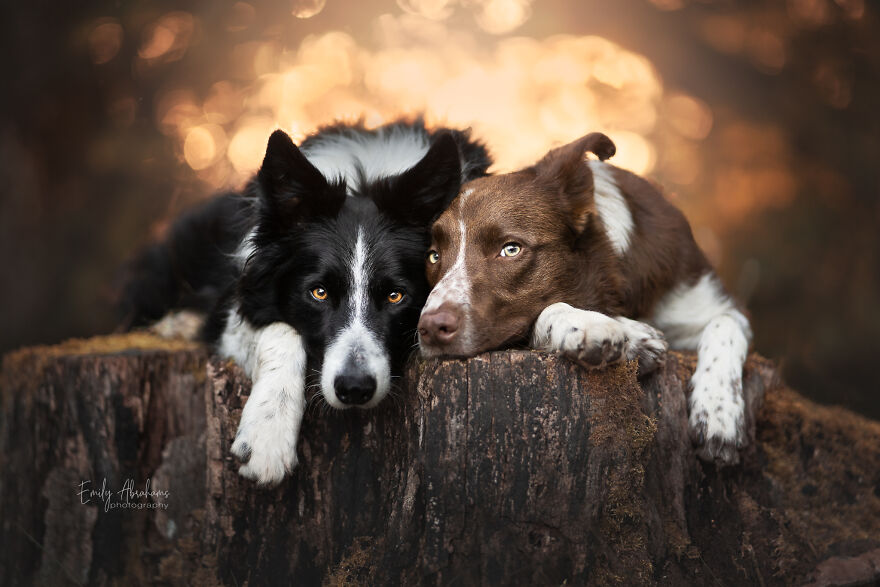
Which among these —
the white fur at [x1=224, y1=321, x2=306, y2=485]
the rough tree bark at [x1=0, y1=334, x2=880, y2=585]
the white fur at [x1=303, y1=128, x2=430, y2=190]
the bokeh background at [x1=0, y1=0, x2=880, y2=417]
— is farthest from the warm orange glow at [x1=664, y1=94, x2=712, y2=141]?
the white fur at [x1=224, y1=321, x2=306, y2=485]

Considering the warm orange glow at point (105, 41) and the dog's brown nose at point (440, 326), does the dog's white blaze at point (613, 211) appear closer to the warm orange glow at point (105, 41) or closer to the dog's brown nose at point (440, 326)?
the dog's brown nose at point (440, 326)

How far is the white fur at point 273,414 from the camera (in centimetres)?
316

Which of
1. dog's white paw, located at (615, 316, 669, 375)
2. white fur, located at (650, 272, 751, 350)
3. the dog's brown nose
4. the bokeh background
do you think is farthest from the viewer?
the bokeh background

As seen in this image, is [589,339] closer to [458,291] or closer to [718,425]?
[458,291]

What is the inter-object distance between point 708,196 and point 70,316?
25.6 feet

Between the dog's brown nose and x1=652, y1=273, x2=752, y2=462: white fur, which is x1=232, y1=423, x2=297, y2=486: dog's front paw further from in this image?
x1=652, y1=273, x2=752, y2=462: white fur

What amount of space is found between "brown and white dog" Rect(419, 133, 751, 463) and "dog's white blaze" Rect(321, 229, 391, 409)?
0.25 meters

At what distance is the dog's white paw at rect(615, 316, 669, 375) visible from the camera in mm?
3205

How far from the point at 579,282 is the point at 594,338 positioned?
66 centimetres

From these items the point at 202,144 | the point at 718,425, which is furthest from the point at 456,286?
the point at 202,144

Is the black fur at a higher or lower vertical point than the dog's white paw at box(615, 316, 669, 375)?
higher

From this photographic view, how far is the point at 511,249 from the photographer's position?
348 cm

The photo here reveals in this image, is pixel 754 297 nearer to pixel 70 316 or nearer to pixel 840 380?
pixel 840 380

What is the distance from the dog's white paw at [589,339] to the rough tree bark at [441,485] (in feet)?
0.31
